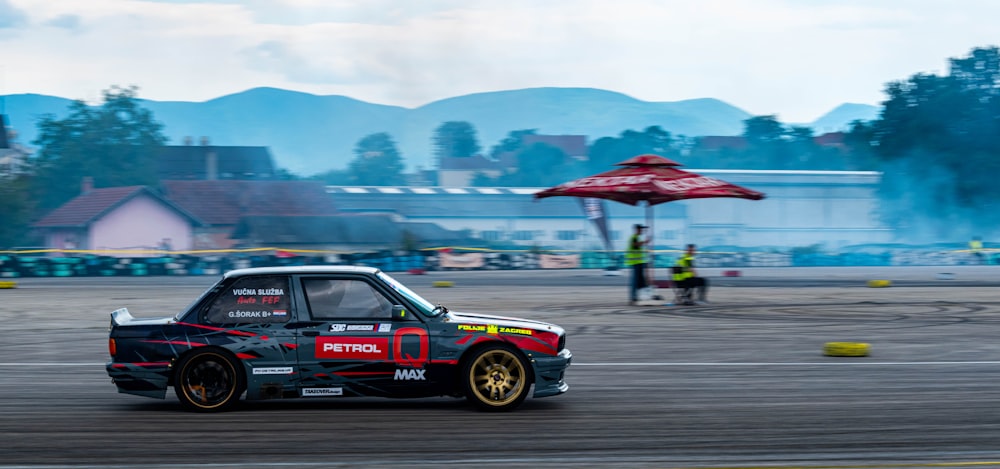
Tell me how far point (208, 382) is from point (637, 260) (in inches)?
564

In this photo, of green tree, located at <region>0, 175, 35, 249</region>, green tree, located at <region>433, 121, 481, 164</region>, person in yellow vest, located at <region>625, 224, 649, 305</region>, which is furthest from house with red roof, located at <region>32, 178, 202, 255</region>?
green tree, located at <region>433, 121, 481, 164</region>

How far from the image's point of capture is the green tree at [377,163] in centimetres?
9856

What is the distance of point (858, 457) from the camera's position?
7219 millimetres

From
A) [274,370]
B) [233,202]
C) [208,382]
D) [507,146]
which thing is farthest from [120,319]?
[507,146]

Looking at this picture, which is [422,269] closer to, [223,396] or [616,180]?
[616,180]

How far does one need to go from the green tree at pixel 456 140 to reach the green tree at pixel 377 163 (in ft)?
91.0

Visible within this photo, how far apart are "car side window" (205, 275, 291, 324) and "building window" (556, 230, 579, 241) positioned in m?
70.7

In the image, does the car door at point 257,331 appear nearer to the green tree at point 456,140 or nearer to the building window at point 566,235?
the building window at point 566,235

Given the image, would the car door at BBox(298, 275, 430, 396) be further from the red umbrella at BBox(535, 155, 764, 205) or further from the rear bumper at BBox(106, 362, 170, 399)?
the red umbrella at BBox(535, 155, 764, 205)

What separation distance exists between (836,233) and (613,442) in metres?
79.2

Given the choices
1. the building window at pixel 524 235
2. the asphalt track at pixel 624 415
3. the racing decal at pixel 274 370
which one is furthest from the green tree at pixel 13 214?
the racing decal at pixel 274 370

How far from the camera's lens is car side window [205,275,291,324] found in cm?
904

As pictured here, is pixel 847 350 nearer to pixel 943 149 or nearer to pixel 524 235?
pixel 524 235

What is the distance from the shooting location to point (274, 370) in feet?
29.3
